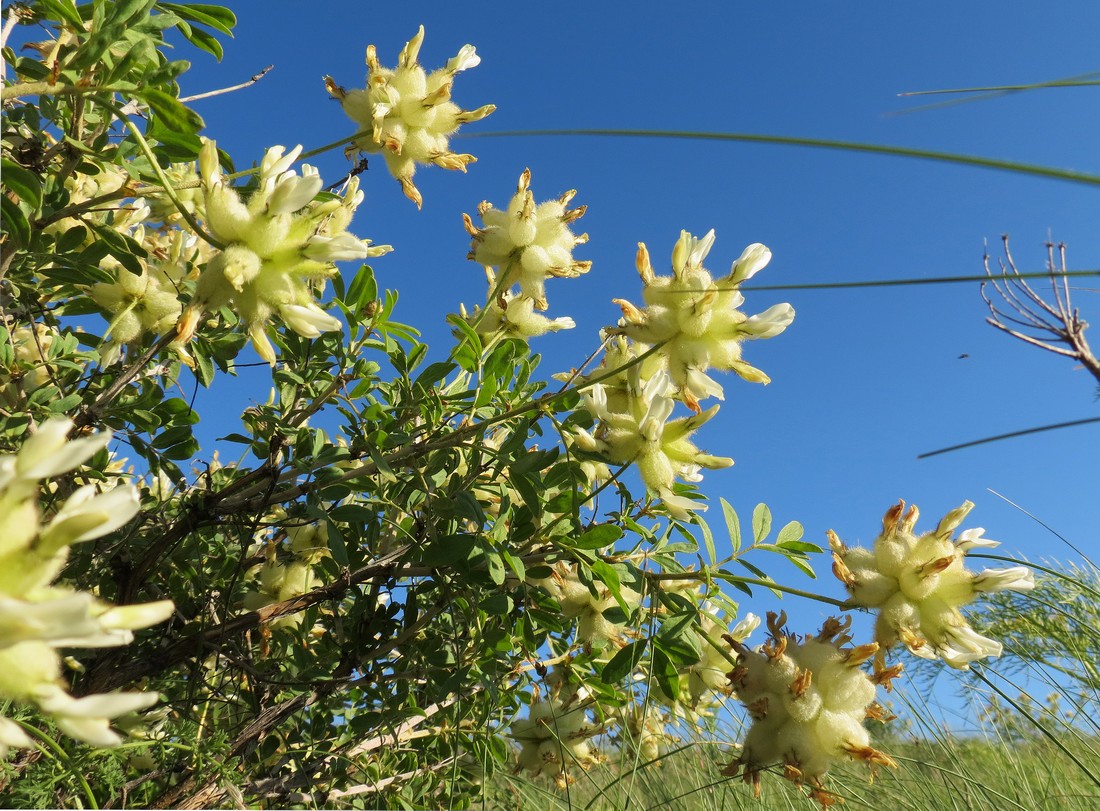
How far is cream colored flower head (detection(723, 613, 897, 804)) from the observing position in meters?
1.18

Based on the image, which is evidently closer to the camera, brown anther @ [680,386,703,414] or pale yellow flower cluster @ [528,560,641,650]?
brown anther @ [680,386,703,414]

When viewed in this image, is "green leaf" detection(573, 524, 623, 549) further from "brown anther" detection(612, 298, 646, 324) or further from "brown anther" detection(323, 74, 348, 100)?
"brown anther" detection(323, 74, 348, 100)

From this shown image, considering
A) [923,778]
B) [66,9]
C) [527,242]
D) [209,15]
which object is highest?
[209,15]

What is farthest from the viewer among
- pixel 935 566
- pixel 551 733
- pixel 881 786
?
pixel 881 786

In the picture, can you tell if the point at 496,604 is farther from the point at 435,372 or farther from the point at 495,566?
the point at 435,372

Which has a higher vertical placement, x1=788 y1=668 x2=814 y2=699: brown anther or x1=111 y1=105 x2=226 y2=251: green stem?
x1=111 y1=105 x2=226 y2=251: green stem

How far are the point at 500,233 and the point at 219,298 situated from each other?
0.62 m

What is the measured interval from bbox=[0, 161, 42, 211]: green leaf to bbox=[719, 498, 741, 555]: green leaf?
1202mm

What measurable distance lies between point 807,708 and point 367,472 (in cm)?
83

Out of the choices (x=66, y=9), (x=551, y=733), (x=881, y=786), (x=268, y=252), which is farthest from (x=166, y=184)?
(x=881, y=786)

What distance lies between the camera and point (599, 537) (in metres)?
1.30

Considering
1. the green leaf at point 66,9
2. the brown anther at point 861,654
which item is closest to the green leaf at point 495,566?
the brown anther at point 861,654

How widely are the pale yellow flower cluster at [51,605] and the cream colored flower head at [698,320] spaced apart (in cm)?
79

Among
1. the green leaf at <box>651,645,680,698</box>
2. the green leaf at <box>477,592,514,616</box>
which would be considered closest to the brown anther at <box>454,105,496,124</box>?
the green leaf at <box>477,592,514,616</box>
